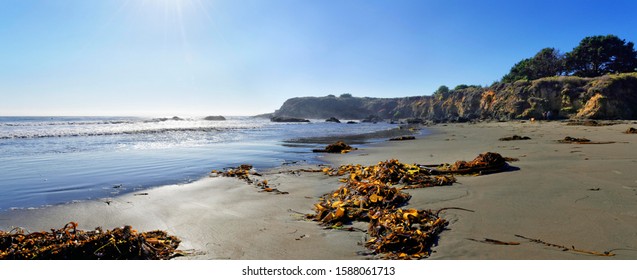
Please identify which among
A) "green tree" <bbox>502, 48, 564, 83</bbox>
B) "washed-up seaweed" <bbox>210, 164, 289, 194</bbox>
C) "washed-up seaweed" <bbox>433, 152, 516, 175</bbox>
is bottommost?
"washed-up seaweed" <bbox>210, 164, 289, 194</bbox>

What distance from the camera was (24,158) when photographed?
9797 millimetres

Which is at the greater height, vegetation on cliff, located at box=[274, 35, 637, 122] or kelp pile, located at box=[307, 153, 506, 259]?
vegetation on cliff, located at box=[274, 35, 637, 122]

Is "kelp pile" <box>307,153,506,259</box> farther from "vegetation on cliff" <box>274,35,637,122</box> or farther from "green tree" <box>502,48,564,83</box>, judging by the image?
"green tree" <box>502,48,564,83</box>

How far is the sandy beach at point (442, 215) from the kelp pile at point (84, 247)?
1.04 ft

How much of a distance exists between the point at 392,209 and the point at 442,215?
560 millimetres

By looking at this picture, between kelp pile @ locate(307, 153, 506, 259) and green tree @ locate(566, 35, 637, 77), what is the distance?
1763 inches

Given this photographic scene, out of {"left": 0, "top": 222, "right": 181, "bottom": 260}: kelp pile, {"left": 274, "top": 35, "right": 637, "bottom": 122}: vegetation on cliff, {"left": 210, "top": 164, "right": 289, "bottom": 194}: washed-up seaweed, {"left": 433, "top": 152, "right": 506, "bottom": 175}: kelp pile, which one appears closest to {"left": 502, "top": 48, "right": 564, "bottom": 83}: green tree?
{"left": 274, "top": 35, "right": 637, "bottom": 122}: vegetation on cliff

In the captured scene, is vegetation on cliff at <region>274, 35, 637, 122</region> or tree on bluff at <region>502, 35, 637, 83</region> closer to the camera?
vegetation on cliff at <region>274, 35, 637, 122</region>

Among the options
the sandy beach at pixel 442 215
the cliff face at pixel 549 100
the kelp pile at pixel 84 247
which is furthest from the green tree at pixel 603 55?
the kelp pile at pixel 84 247

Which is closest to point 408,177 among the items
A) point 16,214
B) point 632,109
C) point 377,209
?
point 377,209

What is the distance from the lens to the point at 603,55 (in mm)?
37375

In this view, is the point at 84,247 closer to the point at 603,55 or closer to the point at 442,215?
the point at 442,215

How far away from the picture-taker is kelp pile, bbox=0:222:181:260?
2.63m
